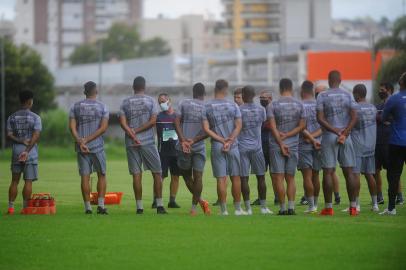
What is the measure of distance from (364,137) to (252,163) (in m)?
2.05

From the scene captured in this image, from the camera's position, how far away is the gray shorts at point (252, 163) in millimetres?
20266

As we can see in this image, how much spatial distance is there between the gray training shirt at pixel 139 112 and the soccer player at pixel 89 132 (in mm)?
368

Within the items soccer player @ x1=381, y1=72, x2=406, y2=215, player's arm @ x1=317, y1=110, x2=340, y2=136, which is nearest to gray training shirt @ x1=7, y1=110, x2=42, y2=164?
player's arm @ x1=317, y1=110, x2=340, y2=136

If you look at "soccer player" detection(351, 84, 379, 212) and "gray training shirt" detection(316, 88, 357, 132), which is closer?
"gray training shirt" detection(316, 88, 357, 132)

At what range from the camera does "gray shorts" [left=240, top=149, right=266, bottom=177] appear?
20.3 meters

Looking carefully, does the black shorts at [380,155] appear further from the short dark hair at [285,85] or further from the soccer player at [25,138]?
the soccer player at [25,138]

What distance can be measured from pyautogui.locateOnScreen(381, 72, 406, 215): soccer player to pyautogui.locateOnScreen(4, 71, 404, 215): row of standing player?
0.64 metres

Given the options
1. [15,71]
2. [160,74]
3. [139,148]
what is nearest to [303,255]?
[139,148]

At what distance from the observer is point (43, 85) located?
3428 inches

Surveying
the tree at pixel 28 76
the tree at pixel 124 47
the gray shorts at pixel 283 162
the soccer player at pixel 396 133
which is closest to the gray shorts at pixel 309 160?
the gray shorts at pixel 283 162

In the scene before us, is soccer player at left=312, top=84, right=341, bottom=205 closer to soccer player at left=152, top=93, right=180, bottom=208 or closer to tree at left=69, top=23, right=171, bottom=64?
soccer player at left=152, top=93, right=180, bottom=208

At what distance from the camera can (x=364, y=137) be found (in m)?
20.9

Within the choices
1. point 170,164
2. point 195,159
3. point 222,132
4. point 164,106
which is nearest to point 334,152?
point 222,132

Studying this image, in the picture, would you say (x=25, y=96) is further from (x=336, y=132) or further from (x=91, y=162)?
(x=336, y=132)
